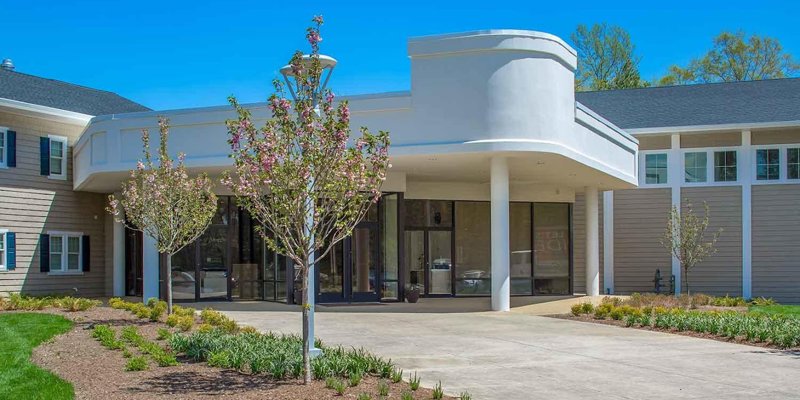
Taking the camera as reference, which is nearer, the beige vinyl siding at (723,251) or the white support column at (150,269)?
the white support column at (150,269)

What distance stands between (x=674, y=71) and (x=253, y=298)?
3629cm

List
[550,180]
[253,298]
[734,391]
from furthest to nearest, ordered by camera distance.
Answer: [550,180] → [253,298] → [734,391]

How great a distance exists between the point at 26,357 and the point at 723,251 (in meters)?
21.5

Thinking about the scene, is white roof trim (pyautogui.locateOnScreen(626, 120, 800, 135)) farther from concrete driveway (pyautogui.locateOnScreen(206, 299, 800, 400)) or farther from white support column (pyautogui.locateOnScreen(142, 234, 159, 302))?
white support column (pyautogui.locateOnScreen(142, 234, 159, 302))

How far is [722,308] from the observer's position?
21.6 m

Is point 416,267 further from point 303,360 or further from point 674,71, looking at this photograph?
point 674,71

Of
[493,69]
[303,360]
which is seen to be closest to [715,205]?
[493,69]

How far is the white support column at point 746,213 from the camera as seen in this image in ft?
87.8

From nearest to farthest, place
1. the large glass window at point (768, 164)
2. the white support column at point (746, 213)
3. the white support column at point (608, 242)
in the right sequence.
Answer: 1. the white support column at point (746, 213)
2. the large glass window at point (768, 164)
3. the white support column at point (608, 242)

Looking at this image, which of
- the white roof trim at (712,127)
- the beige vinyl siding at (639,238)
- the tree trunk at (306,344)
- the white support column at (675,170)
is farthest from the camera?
the beige vinyl siding at (639,238)

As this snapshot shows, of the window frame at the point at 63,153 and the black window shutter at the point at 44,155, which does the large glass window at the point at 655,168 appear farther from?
the black window shutter at the point at 44,155

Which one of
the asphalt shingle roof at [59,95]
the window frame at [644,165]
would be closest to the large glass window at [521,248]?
the window frame at [644,165]

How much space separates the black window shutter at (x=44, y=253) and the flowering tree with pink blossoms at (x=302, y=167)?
17125 millimetres

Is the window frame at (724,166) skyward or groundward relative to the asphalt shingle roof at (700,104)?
groundward
